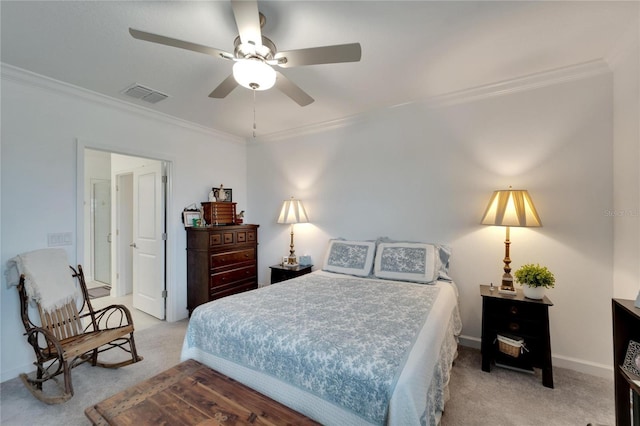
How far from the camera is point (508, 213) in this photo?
2318 millimetres

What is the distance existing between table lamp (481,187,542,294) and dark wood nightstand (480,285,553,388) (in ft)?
0.46

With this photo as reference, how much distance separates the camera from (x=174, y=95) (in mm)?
2807

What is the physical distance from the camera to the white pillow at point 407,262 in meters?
2.61

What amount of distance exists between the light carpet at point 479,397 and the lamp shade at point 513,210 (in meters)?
1.29

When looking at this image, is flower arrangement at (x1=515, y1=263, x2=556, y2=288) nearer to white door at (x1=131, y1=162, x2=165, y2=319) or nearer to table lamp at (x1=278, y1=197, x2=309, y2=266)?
table lamp at (x1=278, y1=197, x2=309, y2=266)

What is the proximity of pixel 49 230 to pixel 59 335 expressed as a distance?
0.97m

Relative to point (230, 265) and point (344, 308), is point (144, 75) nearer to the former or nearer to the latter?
point (230, 265)

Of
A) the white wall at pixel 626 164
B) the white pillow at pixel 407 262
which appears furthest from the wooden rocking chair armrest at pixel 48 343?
the white wall at pixel 626 164

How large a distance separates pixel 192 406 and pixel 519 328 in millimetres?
2510

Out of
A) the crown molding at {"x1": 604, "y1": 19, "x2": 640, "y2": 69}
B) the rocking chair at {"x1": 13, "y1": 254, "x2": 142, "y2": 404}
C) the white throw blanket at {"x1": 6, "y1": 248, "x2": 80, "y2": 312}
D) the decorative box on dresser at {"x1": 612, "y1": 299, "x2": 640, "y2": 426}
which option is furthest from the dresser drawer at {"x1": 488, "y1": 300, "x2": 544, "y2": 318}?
the white throw blanket at {"x1": 6, "y1": 248, "x2": 80, "y2": 312}

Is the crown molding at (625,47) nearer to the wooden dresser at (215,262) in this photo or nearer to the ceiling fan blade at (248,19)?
the ceiling fan blade at (248,19)

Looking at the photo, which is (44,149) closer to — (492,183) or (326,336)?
(326,336)

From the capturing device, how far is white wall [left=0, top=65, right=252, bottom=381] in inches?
89.0

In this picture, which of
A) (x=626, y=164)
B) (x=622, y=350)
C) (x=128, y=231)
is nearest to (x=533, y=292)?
(x=622, y=350)
